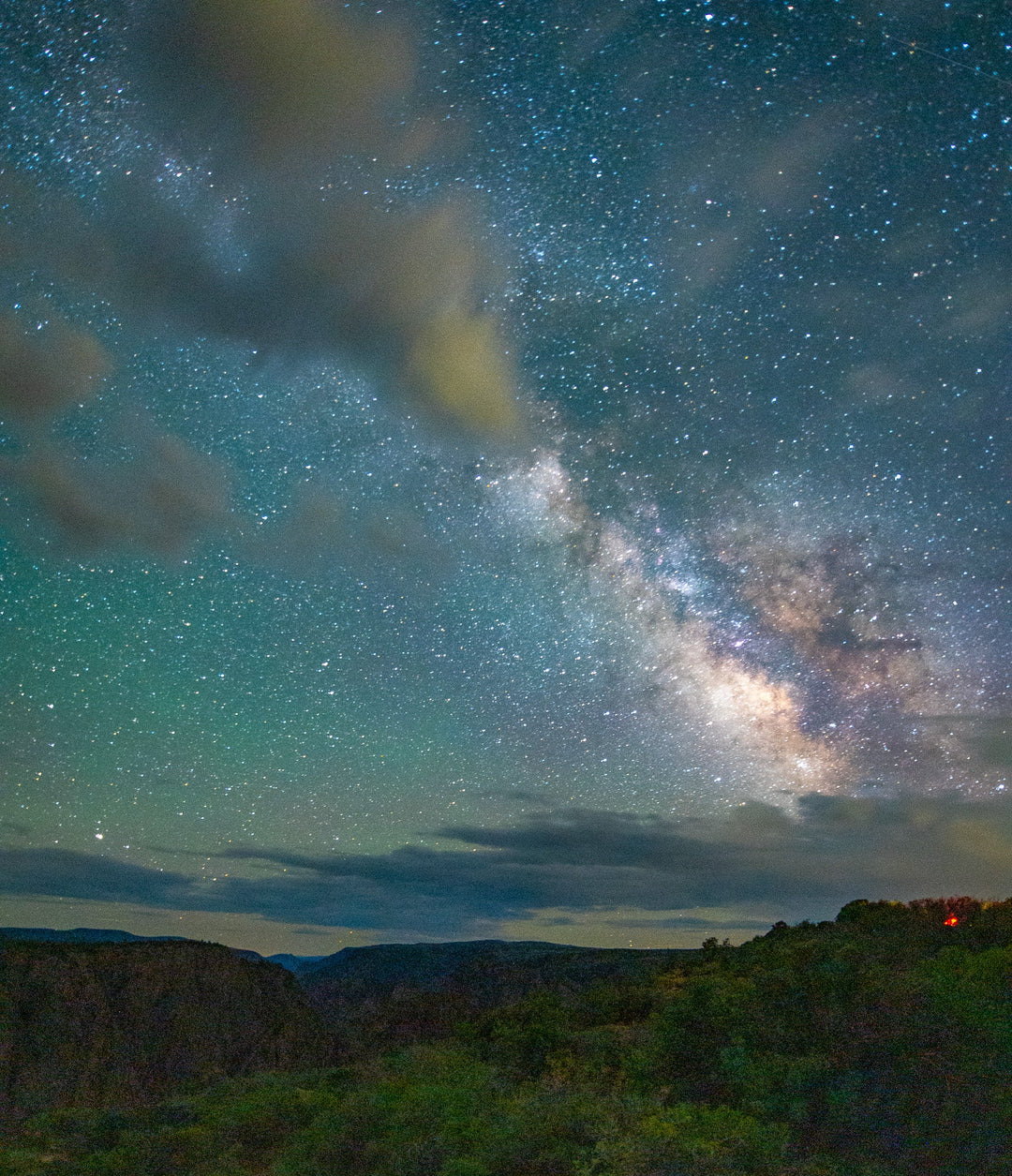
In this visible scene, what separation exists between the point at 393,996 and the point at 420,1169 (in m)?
84.2

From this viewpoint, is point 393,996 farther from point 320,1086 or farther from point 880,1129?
point 880,1129

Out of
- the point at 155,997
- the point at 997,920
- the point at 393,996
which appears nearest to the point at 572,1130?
the point at 997,920

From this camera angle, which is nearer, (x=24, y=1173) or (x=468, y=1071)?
(x=24, y=1173)

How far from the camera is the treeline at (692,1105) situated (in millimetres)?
11914

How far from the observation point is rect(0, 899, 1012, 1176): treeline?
11.9 meters

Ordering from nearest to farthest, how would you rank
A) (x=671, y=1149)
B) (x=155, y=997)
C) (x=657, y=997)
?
(x=671, y=1149) → (x=657, y=997) → (x=155, y=997)

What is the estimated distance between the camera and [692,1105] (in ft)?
48.1

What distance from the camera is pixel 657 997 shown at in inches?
1107

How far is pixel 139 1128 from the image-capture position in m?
17.7

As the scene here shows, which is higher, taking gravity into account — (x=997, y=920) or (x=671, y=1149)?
(x=997, y=920)

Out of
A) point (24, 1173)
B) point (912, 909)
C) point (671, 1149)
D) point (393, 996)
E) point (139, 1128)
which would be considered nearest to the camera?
point (671, 1149)

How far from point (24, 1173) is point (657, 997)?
64.0 feet

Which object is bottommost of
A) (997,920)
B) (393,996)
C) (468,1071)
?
(393,996)

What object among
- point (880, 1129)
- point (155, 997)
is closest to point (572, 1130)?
point (880, 1129)
